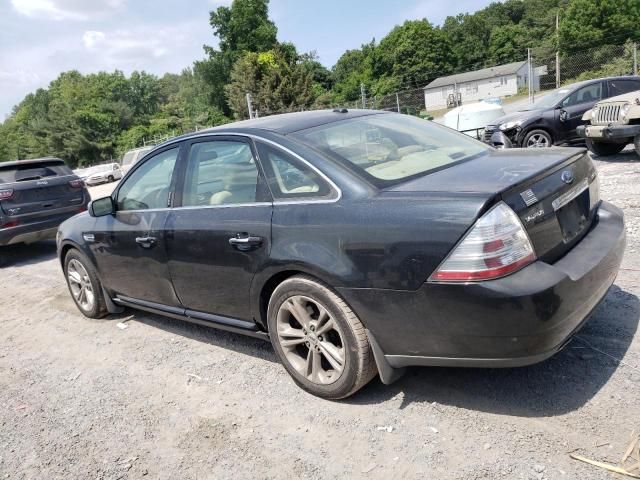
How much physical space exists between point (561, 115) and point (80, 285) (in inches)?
386

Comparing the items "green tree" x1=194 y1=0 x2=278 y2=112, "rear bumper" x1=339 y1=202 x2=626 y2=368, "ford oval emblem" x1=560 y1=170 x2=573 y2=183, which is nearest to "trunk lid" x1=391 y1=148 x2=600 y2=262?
"ford oval emblem" x1=560 y1=170 x2=573 y2=183

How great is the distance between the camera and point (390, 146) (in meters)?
3.41

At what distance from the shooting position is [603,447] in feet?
7.92

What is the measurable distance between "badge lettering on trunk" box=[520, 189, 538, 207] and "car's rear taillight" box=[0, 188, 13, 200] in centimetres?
835

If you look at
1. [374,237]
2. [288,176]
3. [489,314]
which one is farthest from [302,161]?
[489,314]

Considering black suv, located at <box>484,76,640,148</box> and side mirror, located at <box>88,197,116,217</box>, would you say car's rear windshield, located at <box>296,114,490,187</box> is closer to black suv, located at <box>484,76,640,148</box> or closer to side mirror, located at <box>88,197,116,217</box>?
side mirror, located at <box>88,197,116,217</box>

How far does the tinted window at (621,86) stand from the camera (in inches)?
422

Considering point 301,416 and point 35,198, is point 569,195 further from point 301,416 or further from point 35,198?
point 35,198

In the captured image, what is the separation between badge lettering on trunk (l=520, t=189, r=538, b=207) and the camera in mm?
2556

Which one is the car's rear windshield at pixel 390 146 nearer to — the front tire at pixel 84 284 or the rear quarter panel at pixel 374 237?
the rear quarter panel at pixel 374 237

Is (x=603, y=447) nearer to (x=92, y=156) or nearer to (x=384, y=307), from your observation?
(x=384, y=307)

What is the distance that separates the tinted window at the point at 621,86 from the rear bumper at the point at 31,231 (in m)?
10.8

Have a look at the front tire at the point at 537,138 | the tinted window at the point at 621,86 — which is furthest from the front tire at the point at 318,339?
the tinted window at the point at 621,86

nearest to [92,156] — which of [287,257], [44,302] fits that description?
[44,302]
